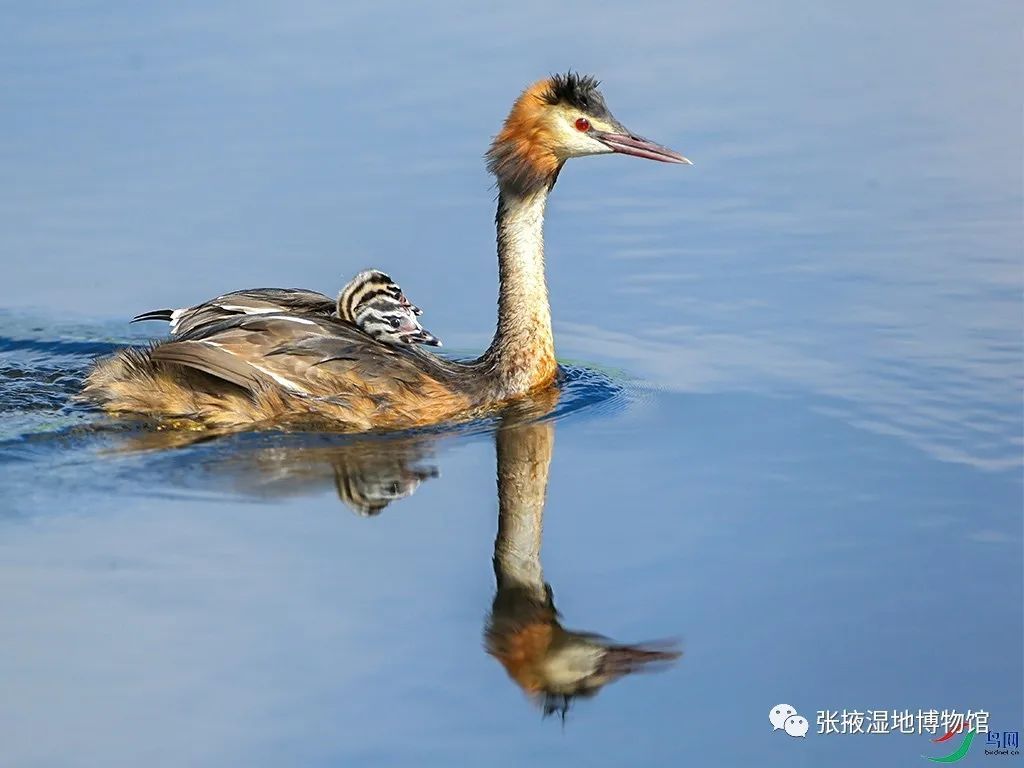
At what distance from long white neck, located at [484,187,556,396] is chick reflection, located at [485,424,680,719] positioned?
4.59ft

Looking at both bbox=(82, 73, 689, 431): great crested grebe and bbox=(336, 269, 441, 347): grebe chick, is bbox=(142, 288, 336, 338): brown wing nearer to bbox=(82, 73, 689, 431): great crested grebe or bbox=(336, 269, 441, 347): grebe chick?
bbox=(82, 73, 689, 431): great crested grebe

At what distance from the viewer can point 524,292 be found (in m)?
10.9

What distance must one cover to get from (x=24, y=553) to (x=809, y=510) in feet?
11.6

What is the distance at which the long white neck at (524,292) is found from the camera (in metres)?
10.8

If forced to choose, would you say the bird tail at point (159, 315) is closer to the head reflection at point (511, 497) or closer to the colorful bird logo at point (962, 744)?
the head reflection at point (511, 497)

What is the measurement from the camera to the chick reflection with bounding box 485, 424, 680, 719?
722 centimetres

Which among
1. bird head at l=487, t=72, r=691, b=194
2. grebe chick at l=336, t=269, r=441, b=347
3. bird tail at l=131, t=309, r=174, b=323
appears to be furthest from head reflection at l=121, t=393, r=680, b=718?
bird head at l=487, t=72, r=691, b=194

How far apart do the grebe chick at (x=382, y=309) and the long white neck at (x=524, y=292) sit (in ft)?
1.84

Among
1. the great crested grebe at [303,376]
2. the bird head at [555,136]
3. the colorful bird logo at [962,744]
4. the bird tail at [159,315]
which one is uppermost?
the bird head at [555,136]

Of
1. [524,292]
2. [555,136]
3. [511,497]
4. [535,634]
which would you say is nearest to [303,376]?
[524,292]

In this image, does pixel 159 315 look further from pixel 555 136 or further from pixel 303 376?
pixel 555 136

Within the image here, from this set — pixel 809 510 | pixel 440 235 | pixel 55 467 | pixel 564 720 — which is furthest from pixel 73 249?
pixel 564 720

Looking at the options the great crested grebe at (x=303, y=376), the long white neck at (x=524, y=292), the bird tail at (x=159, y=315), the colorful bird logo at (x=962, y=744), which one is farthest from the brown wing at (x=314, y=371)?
the colorful bird logo at (x=962, y=744)

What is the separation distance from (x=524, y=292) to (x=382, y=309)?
0.94 metres
